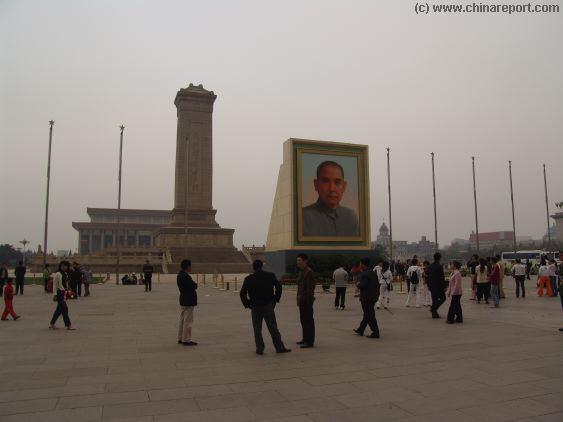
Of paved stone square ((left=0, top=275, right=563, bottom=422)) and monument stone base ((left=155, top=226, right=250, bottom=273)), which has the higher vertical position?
monument stone base ((left=155, top=226, right=250, bottom=273))

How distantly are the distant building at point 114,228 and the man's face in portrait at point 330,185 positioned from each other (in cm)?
6062

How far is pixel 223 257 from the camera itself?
180ft

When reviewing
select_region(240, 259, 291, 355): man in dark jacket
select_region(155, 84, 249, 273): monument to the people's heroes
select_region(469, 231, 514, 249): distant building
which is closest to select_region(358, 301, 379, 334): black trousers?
select_region(240, 259, 291, 355): man in dark jacket

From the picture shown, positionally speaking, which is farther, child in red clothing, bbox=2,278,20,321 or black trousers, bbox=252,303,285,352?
child in red clothing, bbox=2,278,20,321

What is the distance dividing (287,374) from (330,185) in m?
26.6

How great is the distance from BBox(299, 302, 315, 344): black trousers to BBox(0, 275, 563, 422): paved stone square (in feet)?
0.84

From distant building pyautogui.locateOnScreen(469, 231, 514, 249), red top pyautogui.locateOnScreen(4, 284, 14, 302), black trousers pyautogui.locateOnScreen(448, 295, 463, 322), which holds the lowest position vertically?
black trousers pyautogui.locateOnScreen(448, 295, 463, 322)

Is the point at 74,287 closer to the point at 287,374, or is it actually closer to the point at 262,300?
the point at 262,300

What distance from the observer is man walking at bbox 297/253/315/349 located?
347 inches

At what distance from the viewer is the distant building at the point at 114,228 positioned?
98.2 meters

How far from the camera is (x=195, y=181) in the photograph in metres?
59.6

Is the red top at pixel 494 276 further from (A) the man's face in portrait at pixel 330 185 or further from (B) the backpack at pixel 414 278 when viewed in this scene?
(A) the man's face in portrait at pixel 330 185

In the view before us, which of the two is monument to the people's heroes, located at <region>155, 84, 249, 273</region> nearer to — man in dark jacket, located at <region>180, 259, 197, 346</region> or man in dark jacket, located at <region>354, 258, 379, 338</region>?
man in dark jacket, located at <region>354, 258, 379, 338</region>

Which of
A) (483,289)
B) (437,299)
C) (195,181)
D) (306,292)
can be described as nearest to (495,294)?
(483,289)
